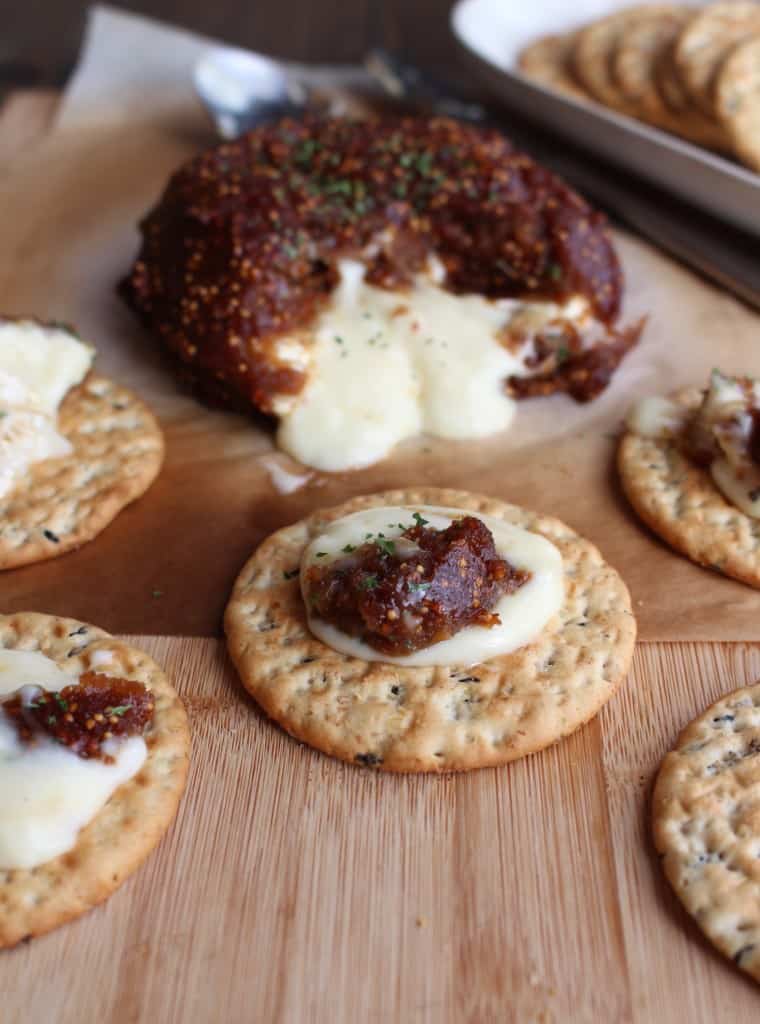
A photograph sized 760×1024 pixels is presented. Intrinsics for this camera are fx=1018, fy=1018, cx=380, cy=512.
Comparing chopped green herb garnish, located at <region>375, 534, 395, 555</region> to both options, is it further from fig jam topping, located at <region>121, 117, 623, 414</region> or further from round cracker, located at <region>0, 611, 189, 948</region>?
fig jam topping, located at <region>121, 117, 623, 414</region>

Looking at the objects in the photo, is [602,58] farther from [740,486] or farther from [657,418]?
[740,486]

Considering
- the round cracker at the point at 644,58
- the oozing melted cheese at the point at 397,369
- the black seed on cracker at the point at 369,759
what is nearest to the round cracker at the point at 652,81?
the round cracker at the point at 644,58

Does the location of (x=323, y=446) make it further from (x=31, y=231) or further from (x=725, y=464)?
(x=31, y=231)

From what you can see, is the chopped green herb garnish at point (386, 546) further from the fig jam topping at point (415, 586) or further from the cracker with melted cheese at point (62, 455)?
the cracker with melted cheese at point (62, 455)

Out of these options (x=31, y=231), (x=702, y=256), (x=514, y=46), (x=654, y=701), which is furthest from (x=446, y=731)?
(x=514, y=46)

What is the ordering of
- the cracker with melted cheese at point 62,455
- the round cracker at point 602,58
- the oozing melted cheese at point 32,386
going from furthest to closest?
1. the round cracker at point 602,58
2. the oozing melted cheese at point 32,386
3. the cracker with melted cheese at point 62,455

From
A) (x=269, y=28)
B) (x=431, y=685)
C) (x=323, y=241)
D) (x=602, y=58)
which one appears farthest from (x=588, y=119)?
(x=269, y=28)
